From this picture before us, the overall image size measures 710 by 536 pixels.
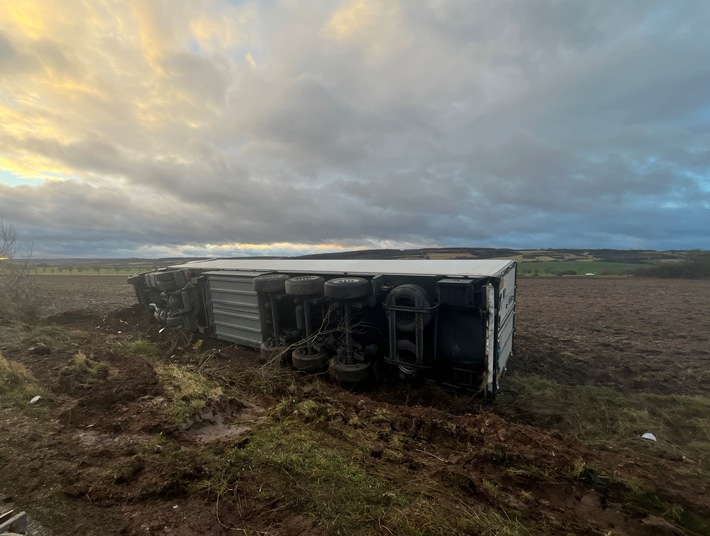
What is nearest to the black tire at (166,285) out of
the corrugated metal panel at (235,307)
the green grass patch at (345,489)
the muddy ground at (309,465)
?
the corrugated metal panel at (235,307)

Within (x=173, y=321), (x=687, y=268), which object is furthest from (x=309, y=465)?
(x=687, y=268)

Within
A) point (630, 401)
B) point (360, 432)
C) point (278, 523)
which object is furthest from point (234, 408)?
point (630, 401)

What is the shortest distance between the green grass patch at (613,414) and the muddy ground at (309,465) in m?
0.14

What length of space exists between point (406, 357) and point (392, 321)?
0.72m

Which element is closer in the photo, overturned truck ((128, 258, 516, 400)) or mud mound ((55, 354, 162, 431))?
mud mound ((55, 354, 162, 431))

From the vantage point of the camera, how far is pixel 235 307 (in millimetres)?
8281

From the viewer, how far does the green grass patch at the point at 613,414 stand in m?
4.12

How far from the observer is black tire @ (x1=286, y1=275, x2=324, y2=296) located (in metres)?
6.06

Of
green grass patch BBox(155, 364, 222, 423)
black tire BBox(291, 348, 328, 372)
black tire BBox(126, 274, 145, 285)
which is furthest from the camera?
black tire BBox(126, 274, 145, 285)

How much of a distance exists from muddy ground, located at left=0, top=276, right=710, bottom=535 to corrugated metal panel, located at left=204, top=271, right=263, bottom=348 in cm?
204

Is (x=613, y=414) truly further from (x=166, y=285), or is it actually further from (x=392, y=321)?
(x=166, y=285)

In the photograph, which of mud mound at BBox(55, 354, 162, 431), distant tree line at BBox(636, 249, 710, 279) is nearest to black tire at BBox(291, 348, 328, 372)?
mud mound at BBox(55, 354, 162, 431)

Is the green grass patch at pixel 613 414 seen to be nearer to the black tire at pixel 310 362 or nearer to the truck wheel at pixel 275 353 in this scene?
the black tire at pixel 310 362

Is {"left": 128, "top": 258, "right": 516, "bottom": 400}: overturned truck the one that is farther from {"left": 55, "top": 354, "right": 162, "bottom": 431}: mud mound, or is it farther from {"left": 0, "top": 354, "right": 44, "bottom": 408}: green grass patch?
{"left": 0, "top": 354, "right": 44, "bottom": 408}: green grass patch
